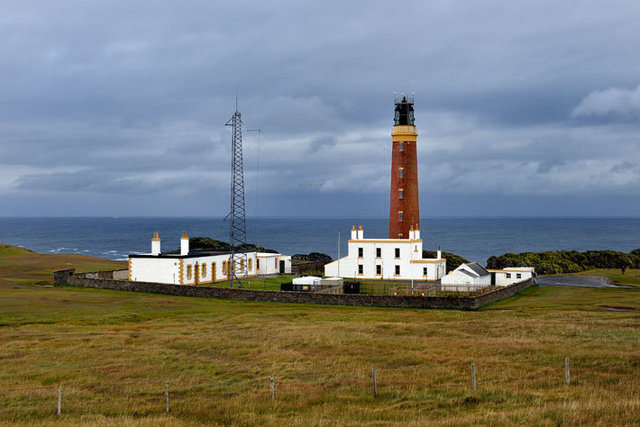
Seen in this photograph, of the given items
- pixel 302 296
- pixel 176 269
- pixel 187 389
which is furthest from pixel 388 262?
pixel 187 389

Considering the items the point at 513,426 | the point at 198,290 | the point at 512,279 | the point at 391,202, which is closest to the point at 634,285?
the point at 512,279

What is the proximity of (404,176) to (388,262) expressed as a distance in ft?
31.7

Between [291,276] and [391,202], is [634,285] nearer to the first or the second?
[391,202]

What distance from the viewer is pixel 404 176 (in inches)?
2499

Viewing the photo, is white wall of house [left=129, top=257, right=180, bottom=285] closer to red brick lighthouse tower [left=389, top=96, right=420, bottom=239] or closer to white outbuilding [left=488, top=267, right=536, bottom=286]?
red brick lighthouse tower [left=389, top=96, right=420, bottom=239]

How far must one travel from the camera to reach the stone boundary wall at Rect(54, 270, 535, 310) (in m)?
42.3

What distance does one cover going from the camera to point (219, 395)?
59.4 ft

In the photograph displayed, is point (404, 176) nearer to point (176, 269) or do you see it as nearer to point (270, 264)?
point (270, 264)

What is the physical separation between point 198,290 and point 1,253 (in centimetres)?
5109

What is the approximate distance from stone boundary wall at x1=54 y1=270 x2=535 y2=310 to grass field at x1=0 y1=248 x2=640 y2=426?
2285mm

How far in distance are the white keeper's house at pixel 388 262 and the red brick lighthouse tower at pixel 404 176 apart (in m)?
1.87

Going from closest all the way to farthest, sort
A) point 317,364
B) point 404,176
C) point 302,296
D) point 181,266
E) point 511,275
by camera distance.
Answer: point 317,364, point 302,296, point 181,266, point 511,275, point 404,176

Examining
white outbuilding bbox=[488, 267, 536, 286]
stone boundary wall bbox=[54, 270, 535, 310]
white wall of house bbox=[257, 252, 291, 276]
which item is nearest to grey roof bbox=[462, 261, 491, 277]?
white outbuilding bbox=[488, 267, 536, 286]

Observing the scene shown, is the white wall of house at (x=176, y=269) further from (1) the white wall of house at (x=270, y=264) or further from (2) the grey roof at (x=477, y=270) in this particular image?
(2) the grey roof at (x=477, y=270)
